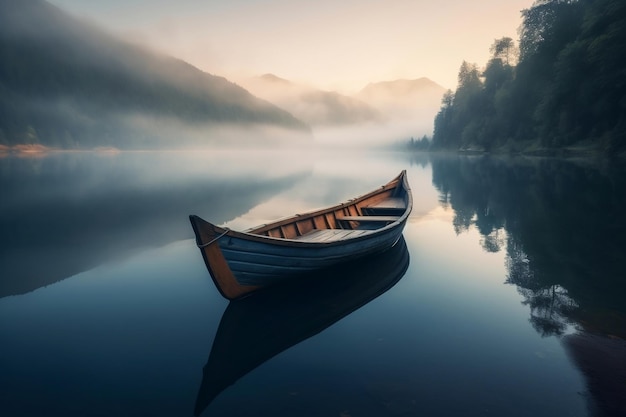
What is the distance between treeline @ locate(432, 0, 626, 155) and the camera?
145 ft

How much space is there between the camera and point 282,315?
29.8 feet

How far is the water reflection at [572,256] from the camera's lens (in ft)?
23.3

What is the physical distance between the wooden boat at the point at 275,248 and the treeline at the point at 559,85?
48.7m

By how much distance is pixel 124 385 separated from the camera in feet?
20.9

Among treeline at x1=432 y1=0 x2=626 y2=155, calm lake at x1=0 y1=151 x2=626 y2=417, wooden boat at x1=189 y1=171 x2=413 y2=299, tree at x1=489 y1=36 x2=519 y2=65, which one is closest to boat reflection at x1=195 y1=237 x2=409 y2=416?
calm lake at x1=0 y1=151 x2=626 y2=417

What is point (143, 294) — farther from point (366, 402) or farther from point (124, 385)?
point (366, 402)

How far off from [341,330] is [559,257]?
33.7 ft

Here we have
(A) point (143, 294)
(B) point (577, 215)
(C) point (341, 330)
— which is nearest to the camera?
(C) point (341, 330)

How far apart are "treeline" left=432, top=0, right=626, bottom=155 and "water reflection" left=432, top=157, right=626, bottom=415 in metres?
21.7

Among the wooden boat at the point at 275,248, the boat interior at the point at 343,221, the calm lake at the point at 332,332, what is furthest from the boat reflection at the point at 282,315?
the boat interior at the point at 343,221

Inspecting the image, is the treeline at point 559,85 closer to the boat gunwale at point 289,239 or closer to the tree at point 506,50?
the tree at point 506,50

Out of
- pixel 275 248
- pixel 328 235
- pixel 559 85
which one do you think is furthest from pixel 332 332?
pixel 559 85

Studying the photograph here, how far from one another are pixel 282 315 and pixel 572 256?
1173cm

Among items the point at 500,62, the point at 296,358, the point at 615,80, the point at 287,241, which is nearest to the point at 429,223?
the point at 287,241
